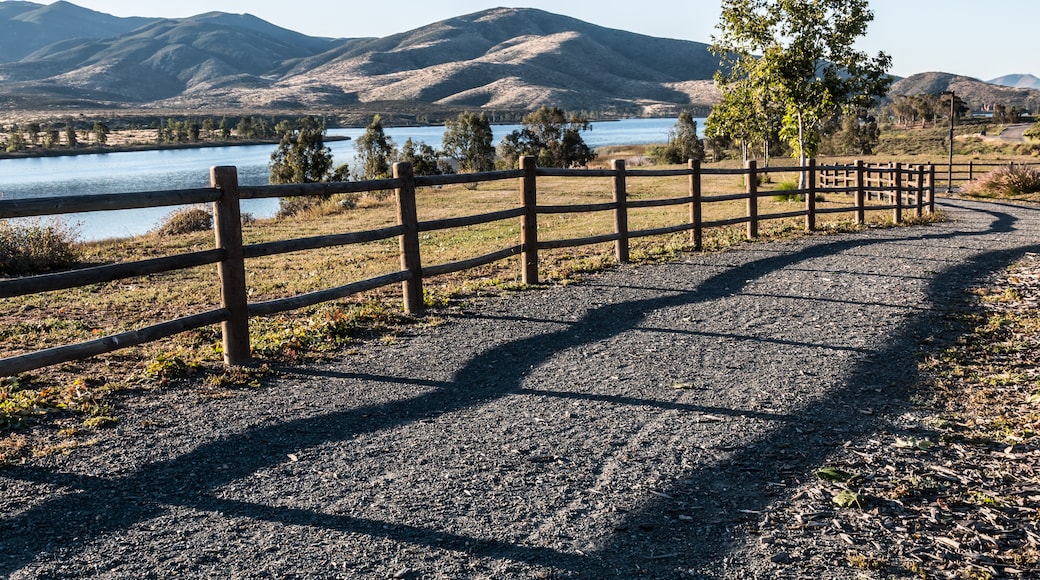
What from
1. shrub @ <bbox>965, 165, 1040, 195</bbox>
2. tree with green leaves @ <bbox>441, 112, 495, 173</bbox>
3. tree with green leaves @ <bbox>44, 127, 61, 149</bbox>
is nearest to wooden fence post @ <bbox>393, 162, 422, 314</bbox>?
shrub @ <bbox>965, 165, 1040, 195</bbox>

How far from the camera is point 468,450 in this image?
16.1 feet

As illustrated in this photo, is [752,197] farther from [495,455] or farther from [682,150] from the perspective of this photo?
[682,150]

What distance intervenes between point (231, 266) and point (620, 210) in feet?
20.8

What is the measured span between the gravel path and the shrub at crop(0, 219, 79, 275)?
30.4 feet

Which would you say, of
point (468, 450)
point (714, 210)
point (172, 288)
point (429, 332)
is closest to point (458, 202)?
point (714, 210)

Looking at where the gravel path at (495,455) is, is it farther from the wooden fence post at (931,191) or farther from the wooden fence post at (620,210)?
the wooden fence post at (931,191)

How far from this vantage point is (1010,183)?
29516mm

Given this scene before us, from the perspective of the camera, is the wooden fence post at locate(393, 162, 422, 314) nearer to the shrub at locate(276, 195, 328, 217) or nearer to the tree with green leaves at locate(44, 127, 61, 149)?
the shrub at locate(276, 195, 328, 217)

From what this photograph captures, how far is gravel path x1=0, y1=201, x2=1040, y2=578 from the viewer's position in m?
3.67

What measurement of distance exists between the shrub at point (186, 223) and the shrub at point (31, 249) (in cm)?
890

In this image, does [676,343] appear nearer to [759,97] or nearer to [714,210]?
[714,210]

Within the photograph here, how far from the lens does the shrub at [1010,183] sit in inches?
1151

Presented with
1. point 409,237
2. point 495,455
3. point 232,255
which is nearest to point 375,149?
point 409,237

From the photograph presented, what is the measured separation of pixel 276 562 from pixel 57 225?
1381 centimetres
